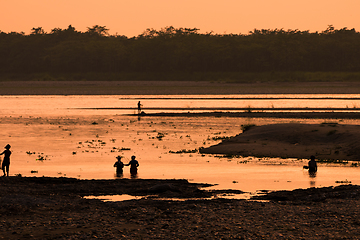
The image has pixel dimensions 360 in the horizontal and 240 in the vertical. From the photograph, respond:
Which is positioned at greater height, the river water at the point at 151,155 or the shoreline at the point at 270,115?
the shoreline at the point at 270,115

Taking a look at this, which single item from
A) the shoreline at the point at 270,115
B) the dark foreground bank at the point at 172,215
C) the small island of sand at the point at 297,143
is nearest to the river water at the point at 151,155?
the small island of sand at the point at 297,143

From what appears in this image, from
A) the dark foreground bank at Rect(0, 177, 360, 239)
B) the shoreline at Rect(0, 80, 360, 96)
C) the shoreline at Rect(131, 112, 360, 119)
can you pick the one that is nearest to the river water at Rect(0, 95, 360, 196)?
the dark foreground bank at Rect(0, 177, 360, 239)

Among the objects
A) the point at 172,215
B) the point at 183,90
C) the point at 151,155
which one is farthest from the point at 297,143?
the point at 183,90

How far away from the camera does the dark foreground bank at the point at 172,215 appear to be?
46.0 feet

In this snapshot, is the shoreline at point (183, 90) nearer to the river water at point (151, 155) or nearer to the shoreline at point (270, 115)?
the shoreline at point (270, 115)

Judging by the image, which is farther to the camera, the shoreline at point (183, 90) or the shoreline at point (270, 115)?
the shoreline at point (183, 90)

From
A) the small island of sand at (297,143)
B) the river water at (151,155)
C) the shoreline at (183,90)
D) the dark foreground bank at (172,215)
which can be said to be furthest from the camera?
the shoreline at (183,90)

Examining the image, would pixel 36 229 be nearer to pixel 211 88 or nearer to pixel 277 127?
pixel 277 127

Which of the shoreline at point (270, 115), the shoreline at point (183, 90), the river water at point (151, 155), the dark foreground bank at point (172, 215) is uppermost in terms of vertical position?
the shoreline at point (183, 90)

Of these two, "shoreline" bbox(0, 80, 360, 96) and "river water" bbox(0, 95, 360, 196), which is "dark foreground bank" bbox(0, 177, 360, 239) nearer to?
"river water" bbox(0, 95, 360, 196)

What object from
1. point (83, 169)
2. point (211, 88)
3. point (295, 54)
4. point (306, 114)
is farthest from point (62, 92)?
point (83, 169)

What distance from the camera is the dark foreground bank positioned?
14.0m

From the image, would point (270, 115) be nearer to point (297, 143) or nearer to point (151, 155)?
point (297, 143)

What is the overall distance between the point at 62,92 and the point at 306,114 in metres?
76.1
